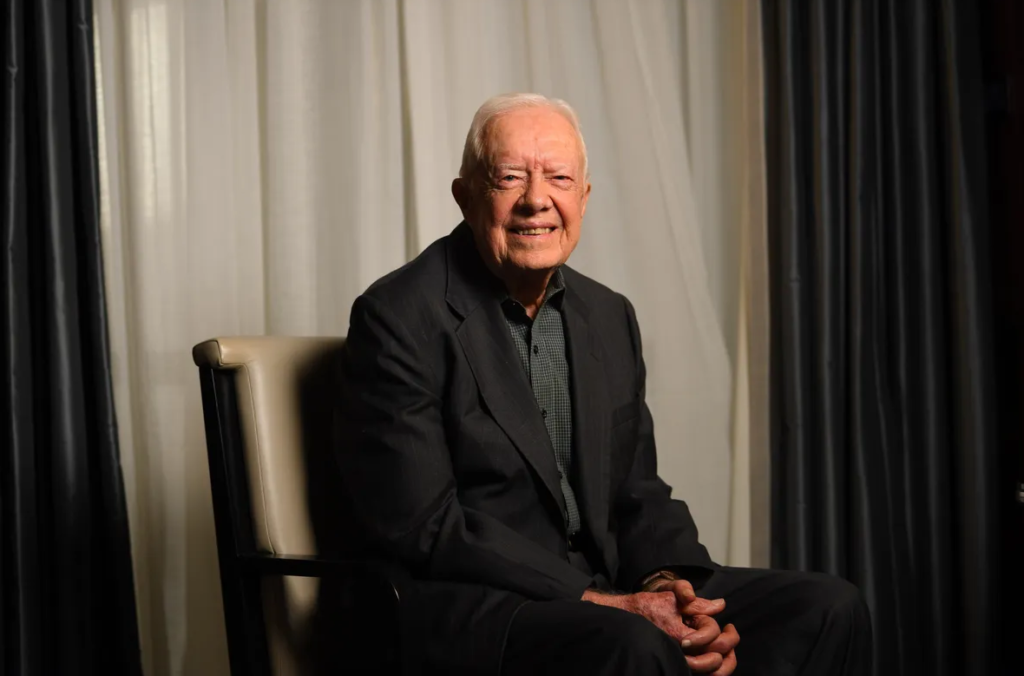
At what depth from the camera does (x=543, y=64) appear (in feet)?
9.50

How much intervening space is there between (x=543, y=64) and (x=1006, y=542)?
1.81m

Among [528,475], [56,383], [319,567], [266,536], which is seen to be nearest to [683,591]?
[528,475]

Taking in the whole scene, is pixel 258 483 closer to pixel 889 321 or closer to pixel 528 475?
pixel 528 475

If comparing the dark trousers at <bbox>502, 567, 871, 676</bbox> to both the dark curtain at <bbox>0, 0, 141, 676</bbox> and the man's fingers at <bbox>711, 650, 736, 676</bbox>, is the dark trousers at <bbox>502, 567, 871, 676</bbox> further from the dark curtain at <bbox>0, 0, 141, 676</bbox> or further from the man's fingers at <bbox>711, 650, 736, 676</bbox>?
the dark curtain at <bbox>0, 0, 141, 676</bbox>

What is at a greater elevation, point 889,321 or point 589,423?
point 889,321

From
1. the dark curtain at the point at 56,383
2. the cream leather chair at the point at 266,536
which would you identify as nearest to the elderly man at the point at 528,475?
the cream leather chair at the point at 266,536

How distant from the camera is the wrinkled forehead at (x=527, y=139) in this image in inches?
73.9

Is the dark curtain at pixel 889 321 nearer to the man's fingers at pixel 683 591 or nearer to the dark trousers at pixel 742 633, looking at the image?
the dark trousers at pixel 742 633

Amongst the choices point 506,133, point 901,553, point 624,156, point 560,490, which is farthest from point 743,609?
point 624,156

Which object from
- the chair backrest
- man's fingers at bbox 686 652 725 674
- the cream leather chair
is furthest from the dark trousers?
the chair backrest

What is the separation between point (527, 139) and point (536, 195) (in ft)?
0.32

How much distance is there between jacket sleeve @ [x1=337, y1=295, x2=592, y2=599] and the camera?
1.69m

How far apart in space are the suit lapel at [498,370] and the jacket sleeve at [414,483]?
9 centimetres

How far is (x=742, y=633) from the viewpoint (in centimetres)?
184
